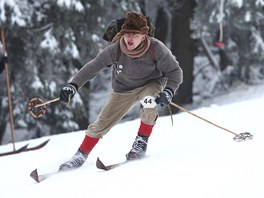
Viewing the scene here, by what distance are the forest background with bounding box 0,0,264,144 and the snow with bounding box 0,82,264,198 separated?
12.9ft

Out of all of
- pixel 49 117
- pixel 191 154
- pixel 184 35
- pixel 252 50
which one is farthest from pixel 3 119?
pixel 191 154

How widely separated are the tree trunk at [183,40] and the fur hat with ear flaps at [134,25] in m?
8.68

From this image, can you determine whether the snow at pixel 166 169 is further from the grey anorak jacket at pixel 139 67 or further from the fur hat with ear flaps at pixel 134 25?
the fur hat with ear flaps at pixel 134 25

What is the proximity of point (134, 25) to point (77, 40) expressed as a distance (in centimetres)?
657

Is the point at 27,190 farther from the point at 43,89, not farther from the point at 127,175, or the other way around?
the point at 43,89

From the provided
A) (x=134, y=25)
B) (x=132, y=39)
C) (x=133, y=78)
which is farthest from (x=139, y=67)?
(x=134, y=25)

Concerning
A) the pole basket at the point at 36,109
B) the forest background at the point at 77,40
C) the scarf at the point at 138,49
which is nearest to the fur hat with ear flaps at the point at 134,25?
the scarf at the point at 138,49

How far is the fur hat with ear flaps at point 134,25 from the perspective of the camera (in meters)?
4.22

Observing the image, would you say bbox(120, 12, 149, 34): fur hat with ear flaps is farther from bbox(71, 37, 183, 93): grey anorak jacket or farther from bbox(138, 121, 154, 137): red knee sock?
bbox(138, 121, 154, 137): red knee sock

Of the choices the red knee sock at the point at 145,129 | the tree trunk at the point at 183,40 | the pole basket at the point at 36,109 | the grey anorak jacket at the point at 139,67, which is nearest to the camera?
the grey anorak jacket at the point at 139,67

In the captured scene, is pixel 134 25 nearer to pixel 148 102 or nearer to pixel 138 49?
pixel 138 49

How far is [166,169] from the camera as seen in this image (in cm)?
377

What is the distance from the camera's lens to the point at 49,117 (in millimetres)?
11219

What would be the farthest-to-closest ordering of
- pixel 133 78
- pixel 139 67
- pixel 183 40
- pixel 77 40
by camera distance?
pixel 183 40 < pixel 77 40 < pixel 133 78 < pixel 139 67
